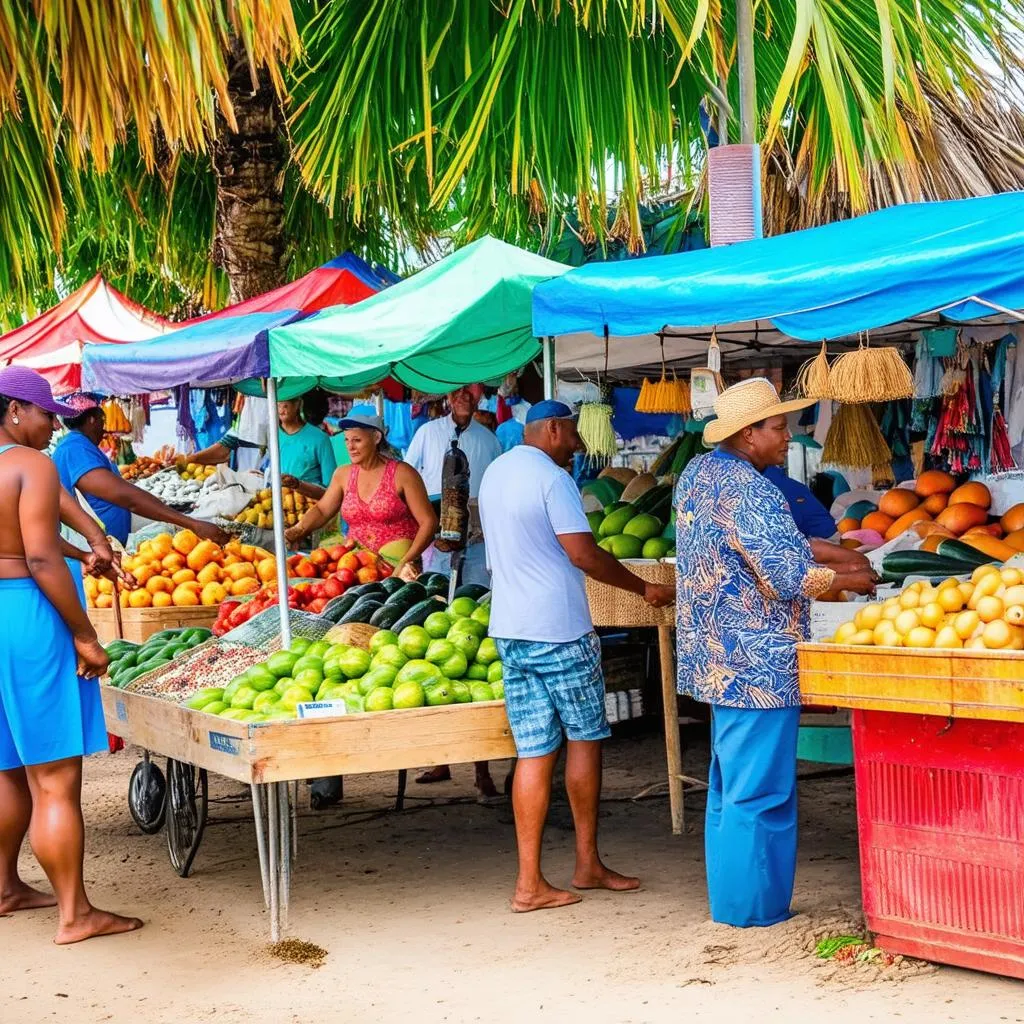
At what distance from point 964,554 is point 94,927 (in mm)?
3905

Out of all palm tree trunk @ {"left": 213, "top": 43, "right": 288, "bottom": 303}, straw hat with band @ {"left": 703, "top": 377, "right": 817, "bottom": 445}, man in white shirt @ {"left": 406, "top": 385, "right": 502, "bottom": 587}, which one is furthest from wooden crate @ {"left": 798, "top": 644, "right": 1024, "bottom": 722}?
palm tree trunk @ {"left": 213, "top": 43, "right": 288, "bottom": 303}

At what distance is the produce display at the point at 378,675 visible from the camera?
566cm

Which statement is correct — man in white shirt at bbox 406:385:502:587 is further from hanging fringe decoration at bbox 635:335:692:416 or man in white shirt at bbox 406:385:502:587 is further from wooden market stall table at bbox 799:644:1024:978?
wooden market stall table at bbox 799:644:1024:978

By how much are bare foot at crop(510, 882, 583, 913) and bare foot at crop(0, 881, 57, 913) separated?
2.00 m

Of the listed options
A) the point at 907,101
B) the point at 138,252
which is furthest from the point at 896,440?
the point at 138,252

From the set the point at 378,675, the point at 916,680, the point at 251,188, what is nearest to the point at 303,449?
the point at 251,188

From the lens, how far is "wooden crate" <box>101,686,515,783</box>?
5355 millimetres

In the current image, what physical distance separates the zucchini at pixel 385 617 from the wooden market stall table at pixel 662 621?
922 mm

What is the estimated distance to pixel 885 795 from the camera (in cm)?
465

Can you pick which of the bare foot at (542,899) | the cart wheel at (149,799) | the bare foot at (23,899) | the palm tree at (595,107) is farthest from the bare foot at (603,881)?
the palm tree at (595,107)

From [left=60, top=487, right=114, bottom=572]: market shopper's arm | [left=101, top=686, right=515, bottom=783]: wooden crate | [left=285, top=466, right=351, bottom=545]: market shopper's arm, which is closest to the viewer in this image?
[left=101, top=686, right=515, bottom=783]: wooden crate

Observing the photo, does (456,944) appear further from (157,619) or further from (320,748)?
(157,619)

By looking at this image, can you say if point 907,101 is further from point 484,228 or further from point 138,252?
point 138,252

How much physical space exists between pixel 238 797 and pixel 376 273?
3602mm
